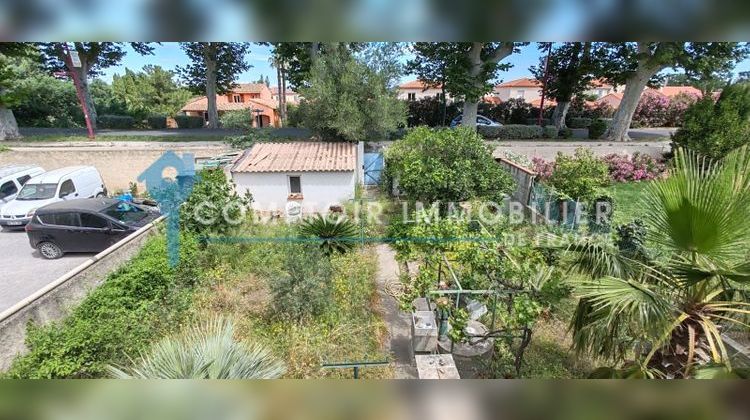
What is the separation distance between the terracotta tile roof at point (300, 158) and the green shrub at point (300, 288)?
20.6 ft

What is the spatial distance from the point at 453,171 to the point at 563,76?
1780 cm

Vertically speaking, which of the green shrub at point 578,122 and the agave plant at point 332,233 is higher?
the green shrub at point 578,122

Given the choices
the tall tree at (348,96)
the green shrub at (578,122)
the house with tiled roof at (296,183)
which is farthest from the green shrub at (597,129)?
the house with tiled roof at (296,183)

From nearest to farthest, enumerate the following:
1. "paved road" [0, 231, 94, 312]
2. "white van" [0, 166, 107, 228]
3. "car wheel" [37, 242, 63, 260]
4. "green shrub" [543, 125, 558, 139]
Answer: "paved road" [0, 231, 94, 312] < "car wheel" [37, 242, 63, 260] < "white van" [0, 166, 107, 228] < "green shrub" [543, 125, 558, 139]

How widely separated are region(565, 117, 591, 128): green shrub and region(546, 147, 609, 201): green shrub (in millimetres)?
16441

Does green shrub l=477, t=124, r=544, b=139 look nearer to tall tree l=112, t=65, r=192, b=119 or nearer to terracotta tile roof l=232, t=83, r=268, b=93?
tall tree l=112, t=65, r=192, b=119

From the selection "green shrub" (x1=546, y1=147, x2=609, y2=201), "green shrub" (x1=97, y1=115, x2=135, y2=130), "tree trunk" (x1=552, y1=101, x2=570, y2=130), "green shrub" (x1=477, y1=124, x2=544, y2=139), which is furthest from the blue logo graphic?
"tree trunk" (x1=552, y1=101, x2=570, y2=130)

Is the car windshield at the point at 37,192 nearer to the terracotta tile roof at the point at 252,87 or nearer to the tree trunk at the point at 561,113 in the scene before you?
the tree trunk at the point at 561,113

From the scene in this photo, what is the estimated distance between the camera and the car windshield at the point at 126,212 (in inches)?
393

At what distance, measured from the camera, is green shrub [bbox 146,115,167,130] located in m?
25.9

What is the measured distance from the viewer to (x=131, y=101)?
118ft

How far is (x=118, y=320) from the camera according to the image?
240 inches

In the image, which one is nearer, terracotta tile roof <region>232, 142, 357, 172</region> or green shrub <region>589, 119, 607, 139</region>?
terracotta tile roof <region>232, 142, 357, 172</region>

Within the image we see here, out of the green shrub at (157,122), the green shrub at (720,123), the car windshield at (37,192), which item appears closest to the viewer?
the car windshield at (37,192)
